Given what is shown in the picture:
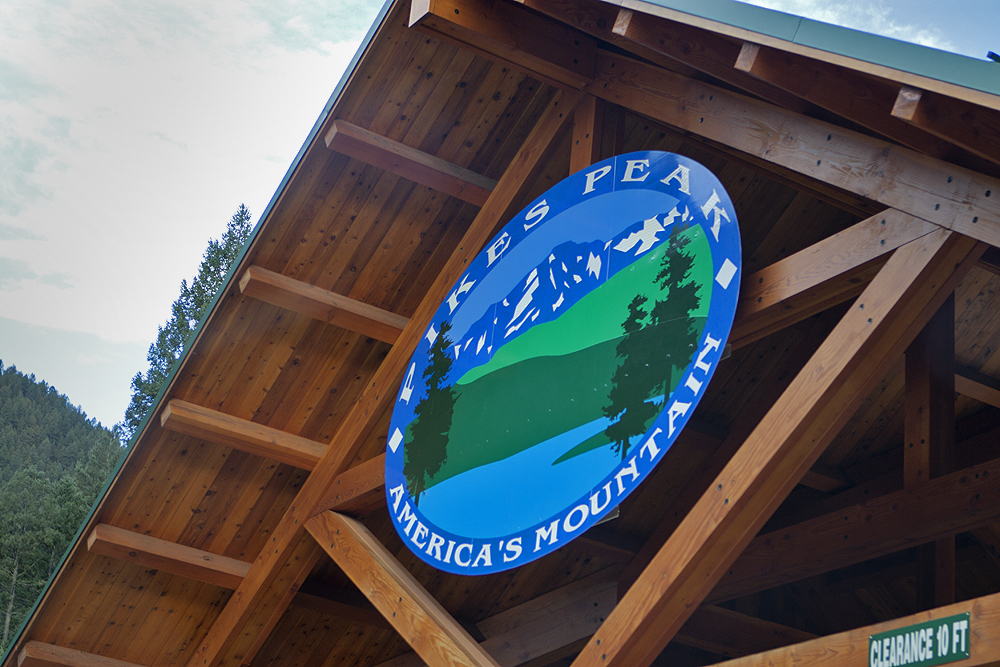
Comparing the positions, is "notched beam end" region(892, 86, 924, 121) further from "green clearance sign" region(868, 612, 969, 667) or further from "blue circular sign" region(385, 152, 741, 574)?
"green clearance sign" region(868, 612, 969, 667)

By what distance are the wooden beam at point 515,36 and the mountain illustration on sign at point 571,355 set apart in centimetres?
88

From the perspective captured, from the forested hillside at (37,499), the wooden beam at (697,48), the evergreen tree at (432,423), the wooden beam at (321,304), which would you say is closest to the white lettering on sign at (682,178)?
the wooden beam at (697,48)

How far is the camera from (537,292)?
4035 mm

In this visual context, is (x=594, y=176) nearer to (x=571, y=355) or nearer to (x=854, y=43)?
(x=571, y=355)

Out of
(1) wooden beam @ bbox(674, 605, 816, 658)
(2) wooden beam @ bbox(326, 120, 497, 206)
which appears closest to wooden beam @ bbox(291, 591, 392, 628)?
(1) wooden beam @ bbox(674, 605, 816, 658)

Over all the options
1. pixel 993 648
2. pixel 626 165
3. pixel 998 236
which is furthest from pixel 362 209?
pixel 993 648

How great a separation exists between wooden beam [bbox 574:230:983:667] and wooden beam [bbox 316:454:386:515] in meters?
1.79

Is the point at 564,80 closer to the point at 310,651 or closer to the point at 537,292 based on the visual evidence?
the point at 537,292

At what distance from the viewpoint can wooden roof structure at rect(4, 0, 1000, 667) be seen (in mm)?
2922

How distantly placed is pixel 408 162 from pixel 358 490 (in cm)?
166

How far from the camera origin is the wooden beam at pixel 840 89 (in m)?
2.78

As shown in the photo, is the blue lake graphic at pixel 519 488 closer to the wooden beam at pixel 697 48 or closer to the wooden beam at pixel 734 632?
the wooden beam at pixel 697 48

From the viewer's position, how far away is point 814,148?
3205mm

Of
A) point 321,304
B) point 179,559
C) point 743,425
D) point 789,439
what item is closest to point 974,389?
point 743,425
